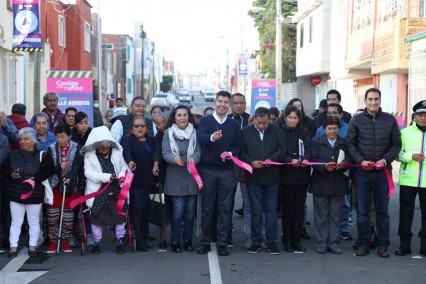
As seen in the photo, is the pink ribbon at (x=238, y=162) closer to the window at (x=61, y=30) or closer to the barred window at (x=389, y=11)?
the barred window at (x=389, y=11)

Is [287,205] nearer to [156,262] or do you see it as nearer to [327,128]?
[327,128]

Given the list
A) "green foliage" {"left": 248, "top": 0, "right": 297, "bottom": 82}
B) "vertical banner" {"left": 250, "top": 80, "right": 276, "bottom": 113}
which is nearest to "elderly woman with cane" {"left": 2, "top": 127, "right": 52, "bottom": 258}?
"vertical banner" {"left": 250, "top": 80, "right": 276, "bottom": 113}

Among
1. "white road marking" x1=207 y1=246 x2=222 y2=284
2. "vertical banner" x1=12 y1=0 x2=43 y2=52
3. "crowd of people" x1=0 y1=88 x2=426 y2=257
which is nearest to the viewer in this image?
"white road marking" x1=207 y1=246 x2=222 y2=284

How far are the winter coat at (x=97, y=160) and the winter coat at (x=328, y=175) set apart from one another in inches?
99.6

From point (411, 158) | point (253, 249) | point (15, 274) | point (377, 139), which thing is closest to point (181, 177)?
point (253, 249)

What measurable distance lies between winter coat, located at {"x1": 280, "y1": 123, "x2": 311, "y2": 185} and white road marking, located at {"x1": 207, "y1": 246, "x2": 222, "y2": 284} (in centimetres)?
132

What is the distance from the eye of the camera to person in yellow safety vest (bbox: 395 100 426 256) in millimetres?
8312

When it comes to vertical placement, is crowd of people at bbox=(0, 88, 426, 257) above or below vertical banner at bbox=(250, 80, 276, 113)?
below

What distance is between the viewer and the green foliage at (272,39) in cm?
4822

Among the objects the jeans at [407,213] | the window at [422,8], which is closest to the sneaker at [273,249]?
the jeans at [407,213]

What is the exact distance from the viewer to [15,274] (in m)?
7.59

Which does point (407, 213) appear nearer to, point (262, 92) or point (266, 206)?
point (266, 206)

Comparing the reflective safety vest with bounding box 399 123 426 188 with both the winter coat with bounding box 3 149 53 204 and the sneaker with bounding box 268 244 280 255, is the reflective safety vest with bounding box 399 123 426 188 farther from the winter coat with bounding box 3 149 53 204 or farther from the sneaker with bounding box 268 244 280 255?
the winter coat with bounding box 3 149 53 204

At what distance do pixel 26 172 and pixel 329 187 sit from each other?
3.87 meters
